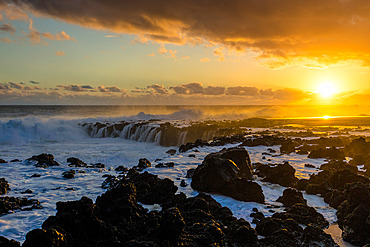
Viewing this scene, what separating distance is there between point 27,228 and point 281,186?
42.0 ft

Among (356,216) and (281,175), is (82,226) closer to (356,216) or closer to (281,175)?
(356,216)

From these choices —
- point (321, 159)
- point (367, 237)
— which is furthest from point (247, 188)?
point (321, 159)

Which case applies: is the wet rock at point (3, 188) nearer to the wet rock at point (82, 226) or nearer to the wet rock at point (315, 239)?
the wet rock at point (82, 226)

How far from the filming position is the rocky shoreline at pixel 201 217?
6.35m

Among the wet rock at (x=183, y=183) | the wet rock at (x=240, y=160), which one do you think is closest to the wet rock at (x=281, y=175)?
the wet rock at (x=240, y=160)

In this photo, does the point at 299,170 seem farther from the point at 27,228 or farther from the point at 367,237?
the point at 27,228

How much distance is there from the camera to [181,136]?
4972cm

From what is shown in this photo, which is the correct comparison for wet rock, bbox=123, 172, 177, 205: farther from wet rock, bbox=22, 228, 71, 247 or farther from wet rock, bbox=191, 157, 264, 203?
wet rock, bbox=22, 228, 71, 247

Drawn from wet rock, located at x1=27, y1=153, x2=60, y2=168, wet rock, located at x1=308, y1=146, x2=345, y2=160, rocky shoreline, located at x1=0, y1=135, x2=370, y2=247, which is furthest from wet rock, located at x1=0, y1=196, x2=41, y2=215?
wet rock, located at x1=308, y1=146, x2=345, y2=160

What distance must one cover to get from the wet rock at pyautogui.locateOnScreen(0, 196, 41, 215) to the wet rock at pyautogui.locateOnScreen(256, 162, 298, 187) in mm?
12852

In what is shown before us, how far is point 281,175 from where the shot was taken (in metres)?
15.7

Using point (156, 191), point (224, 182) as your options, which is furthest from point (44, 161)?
point (224, 182)

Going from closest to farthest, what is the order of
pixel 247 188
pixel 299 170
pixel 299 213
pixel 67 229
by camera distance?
pixel 67 229 → pixel 299 213 → pixel 247 188 → pixel 299 170

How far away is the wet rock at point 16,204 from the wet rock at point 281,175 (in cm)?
1285
